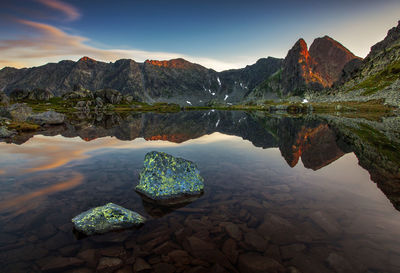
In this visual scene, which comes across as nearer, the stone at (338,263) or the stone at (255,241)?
the stone at (338,263)

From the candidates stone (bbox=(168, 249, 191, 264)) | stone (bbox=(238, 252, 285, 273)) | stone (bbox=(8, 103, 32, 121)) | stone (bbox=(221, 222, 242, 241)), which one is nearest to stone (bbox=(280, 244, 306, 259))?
stone (bbox=(238, 252, 285, 273))

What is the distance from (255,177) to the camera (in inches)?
685

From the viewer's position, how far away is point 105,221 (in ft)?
32.0

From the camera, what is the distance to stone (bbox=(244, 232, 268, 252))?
851 centimetres

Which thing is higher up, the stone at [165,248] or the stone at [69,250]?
the stone at [165,248]

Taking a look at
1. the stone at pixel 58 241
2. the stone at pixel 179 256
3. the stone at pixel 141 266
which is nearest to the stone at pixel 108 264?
the stone at pixel 141 266

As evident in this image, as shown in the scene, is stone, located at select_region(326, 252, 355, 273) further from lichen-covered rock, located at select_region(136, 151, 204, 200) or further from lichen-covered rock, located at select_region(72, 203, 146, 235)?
lichen-covered rock, located at select_region(72, 203, 146, 235)

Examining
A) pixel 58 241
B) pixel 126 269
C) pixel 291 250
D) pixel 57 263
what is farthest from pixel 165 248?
pixel 291 250

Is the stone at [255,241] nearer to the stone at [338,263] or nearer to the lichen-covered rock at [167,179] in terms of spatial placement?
the stone at [338,263]

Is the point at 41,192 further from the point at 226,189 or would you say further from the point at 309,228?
the point at 309,228

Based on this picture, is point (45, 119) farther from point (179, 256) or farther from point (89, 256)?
point (179, 256)

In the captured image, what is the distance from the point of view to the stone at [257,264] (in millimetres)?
7305

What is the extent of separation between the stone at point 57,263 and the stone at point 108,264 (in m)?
0.76

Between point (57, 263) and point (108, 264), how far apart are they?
1887mm
